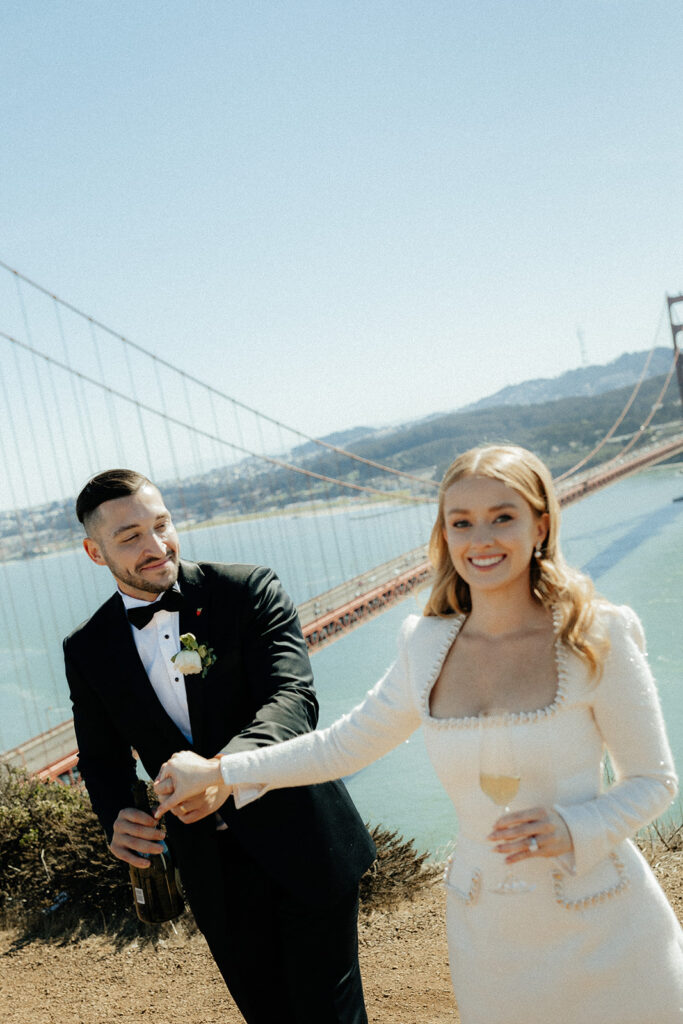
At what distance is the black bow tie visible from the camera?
208 centimetres

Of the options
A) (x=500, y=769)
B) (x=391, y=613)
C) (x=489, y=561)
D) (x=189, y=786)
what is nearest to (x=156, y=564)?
(x=189, y=786)

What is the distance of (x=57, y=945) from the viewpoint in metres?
4.17

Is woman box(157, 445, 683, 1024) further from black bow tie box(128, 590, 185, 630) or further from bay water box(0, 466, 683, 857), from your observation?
black bow tie box(128, 590, 185, 630)

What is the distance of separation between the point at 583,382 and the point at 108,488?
155m

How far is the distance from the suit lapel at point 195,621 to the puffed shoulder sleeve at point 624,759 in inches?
34.1

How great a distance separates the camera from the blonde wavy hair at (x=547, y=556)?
1.48m

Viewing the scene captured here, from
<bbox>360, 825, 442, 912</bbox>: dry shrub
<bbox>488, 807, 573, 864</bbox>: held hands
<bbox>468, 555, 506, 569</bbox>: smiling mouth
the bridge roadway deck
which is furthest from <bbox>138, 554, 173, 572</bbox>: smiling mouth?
the bridge roadway deck

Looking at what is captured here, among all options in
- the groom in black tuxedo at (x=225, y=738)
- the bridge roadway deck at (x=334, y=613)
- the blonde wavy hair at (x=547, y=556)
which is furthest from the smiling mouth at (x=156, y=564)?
the bridge roadway deck at (x=334, y=613)

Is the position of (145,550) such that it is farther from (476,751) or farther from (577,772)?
(577,772)

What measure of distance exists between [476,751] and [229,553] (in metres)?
47.4

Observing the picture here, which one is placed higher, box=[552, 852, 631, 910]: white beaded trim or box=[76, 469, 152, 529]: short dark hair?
box=[76, 469, 152, 529]: short dark hair

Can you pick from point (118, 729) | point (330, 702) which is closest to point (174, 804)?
point (118, 729)

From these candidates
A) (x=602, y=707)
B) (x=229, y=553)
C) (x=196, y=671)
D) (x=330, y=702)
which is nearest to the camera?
(x=602, y=707)

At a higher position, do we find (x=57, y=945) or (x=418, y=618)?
(x=418, y=618)
